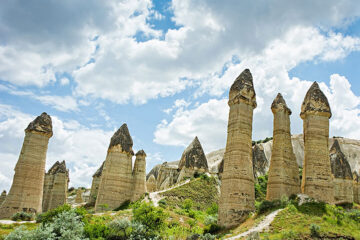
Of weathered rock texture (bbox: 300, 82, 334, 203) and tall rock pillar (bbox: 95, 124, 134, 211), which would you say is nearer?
weathered rock texture (bbox: 300, 82, 334, 203)

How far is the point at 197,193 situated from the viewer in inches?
1496

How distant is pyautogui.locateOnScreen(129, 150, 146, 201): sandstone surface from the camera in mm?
34013

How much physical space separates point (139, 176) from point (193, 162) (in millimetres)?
11982

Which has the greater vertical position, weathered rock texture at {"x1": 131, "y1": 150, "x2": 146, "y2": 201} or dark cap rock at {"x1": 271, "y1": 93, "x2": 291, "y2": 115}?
dark cap rock at {"x1": 271, "y1": 93, "x2": 291, "y2": 115}

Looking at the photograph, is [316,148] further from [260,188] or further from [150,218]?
[260,188]

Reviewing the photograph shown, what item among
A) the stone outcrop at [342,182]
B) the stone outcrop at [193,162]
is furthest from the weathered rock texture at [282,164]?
the stone outcrop at [193,162]

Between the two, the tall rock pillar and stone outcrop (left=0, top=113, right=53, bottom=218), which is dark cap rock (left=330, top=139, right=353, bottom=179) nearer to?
the tall rock pillar

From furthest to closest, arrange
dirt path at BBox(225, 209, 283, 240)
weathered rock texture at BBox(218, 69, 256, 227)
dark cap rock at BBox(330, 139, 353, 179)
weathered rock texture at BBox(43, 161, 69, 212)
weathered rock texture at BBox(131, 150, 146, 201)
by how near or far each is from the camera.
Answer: dark cap rock at BBox(330, 139, 353, 179) < weathered rock texture at BBox(43, 161, 69, 212) < weathered rock texture at BBox(131, 150, 146, 201) < weathered rock texture at BBox(218, 69, 256, 227) < dirt path at BBox(225, 209, 283, 240)

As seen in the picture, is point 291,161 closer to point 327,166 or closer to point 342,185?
point 327,166

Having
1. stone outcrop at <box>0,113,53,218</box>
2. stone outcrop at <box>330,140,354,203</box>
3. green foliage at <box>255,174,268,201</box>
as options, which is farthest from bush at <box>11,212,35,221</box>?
stone outcrop at <box>330,140,354,203</box>

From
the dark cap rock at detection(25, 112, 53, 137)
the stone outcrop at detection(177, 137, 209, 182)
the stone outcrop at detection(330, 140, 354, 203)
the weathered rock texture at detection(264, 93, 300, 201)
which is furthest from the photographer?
the stone outcrop at detection(177, 137, 209, 182)

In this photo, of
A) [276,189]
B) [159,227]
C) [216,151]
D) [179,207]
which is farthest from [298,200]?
[216,151]

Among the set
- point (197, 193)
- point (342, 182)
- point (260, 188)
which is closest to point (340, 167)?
point (342, 182)

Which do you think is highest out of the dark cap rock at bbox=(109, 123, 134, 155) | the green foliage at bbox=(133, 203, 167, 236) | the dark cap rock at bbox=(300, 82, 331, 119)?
the dark cap rock at bbox=(300, 82, 331, 119)
